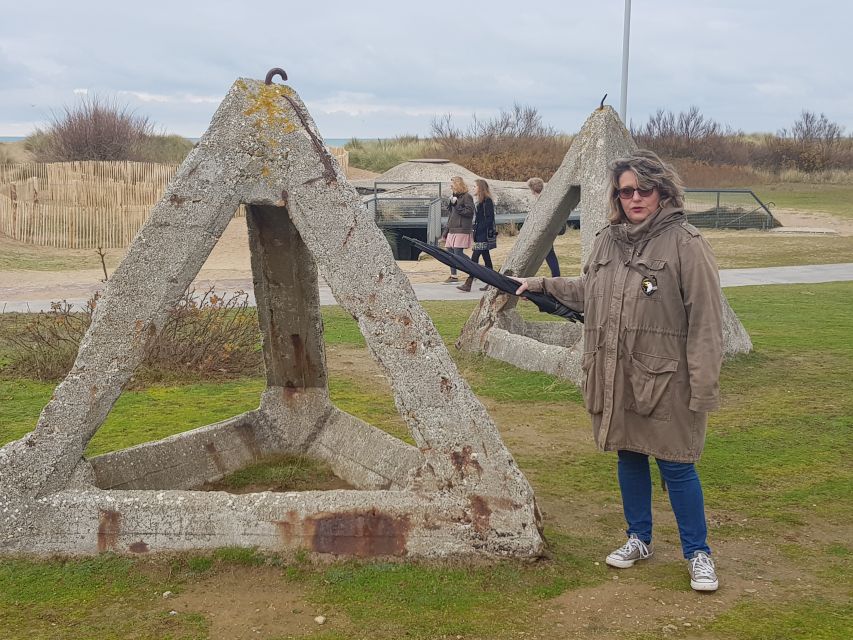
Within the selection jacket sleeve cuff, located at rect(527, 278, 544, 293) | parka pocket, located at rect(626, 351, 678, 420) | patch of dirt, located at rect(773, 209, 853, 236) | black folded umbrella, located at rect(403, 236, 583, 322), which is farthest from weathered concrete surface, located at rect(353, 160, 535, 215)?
parka pocket, located at rect(626, 351, 678, 420)

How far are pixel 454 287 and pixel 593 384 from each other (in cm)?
1144

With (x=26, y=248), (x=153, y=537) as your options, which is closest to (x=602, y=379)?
(x=153, y=537)

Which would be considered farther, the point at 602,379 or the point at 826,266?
the point at 826,266

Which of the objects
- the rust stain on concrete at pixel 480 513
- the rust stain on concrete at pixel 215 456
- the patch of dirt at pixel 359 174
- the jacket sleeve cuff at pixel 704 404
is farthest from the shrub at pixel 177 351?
the patch of dirt at pixel 359 174

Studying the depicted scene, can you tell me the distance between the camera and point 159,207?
14.9 feet

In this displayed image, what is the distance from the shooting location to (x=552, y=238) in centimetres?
954

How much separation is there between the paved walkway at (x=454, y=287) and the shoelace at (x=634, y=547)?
964 cm

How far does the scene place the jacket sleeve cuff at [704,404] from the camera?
3994mm

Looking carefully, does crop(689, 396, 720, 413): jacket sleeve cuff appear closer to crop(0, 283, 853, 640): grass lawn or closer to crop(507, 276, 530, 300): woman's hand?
crop(0, 283, 853, 640): grass lawn

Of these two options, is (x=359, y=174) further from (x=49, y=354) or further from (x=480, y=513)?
(x=480, y=513)

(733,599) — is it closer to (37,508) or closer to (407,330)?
(407,330)

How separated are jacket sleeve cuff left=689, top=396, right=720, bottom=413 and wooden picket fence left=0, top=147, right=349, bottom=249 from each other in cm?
2100

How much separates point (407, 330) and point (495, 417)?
3.25 metres

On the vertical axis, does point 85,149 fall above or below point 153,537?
above
